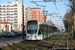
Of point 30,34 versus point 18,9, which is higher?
point 18,9

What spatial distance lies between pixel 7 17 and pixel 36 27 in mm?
109030

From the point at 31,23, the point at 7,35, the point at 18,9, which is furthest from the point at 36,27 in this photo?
the point at 18,9

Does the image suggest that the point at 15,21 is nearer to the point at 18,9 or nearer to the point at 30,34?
the point at 18,9

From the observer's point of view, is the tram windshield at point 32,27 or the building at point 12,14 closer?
the tram windshield at point 32,27

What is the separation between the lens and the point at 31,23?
2342 cm

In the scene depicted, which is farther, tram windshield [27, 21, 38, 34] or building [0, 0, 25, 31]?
building [0, 0, 25, 31]

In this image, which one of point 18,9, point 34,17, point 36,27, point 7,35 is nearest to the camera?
point 36,27

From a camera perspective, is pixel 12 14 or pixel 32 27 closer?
pixel 32 27

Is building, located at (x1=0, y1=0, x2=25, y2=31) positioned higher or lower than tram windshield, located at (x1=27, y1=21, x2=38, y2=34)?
higher

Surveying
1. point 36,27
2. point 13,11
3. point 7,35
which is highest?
point 13,11

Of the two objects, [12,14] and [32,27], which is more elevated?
[12,14]

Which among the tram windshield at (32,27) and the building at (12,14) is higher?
the building at (12,14)

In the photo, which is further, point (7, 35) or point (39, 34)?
point (7, 35)

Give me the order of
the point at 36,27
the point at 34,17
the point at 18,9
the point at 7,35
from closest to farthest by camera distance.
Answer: the point at 36,27 < the point at 7,35 < the point at 18,9 < the point at 34,17
